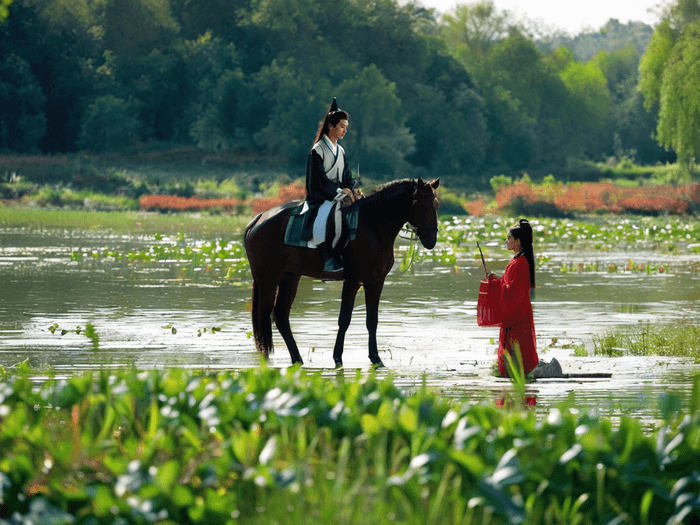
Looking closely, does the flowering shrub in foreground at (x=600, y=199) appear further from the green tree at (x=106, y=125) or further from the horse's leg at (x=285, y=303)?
the horse's leg at (x=285, y=303)

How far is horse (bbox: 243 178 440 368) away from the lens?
33.1 ft

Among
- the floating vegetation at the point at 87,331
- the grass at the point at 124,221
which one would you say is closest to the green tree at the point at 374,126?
Answer: the grass at the point at 124,221

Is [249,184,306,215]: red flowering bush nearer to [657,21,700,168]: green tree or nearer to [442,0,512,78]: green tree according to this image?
[657,21,700,168]: green tree

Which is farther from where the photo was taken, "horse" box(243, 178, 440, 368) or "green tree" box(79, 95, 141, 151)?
"green tree" box(79, 95, 141, 151)

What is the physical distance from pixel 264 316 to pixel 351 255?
41.7 inches

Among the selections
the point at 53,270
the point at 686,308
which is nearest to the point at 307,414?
the point at 686,308

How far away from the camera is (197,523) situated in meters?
→ 4.42

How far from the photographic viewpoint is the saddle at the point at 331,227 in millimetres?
10133

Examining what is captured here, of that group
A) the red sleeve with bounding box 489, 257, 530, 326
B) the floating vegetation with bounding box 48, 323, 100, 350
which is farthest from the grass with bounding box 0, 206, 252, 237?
the red sleeve with bounding box 489, 257, 530, 326

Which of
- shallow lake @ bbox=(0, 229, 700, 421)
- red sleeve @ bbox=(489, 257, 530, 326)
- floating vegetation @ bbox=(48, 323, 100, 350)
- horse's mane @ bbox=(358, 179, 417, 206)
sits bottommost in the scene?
shallow lake @ bbox=(0, 229, 700, 421)

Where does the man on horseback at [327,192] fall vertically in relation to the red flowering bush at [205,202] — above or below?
above

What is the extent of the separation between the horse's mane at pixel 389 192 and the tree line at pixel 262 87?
53442 millimetres

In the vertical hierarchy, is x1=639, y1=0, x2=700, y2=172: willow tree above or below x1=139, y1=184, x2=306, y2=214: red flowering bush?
above

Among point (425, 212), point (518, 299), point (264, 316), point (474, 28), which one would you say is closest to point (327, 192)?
point (425, 212)
